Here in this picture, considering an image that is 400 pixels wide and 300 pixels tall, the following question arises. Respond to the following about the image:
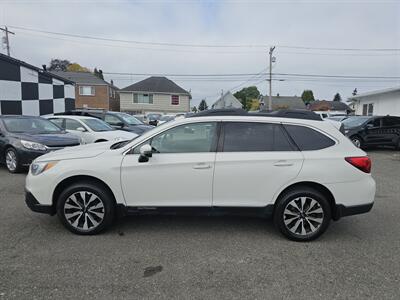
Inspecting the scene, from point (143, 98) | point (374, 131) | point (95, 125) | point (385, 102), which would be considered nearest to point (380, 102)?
point (385, 102)

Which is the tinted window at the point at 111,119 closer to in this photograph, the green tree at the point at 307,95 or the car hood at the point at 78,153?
the car hood at the point at 78,153

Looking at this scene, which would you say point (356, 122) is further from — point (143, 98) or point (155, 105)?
point (143, 98)

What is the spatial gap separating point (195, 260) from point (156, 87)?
3878 centimetres

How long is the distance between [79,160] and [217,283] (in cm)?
222

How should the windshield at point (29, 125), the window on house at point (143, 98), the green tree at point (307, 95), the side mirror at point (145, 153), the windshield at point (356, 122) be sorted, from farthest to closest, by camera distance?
the green tree at point (307, 95), the window on house at point (143, 98), the windshield at point (356, 122), the windshield at point (29, 125), the side mirror at point (145, 153)

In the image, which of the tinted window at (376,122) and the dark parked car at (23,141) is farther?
the tinted window at (376,122)

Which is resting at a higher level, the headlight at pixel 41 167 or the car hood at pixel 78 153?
the car hood at pixel 78 153

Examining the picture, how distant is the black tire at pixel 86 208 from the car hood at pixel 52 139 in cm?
388

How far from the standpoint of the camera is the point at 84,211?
3.77 metres

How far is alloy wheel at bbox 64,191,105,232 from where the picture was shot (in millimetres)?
3738

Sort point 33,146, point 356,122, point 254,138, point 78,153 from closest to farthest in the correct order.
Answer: point 254,138
point 78,153
point 33,146
point 356,122

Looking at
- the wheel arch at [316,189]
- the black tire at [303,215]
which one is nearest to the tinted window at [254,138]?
the wheel arch at [316,189]

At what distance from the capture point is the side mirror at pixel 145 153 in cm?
355

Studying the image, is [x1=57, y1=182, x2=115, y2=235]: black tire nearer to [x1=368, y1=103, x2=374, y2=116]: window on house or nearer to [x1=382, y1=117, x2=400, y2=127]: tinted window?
[x1=382, y1=117, x2=400, y2=127]: tinted window
